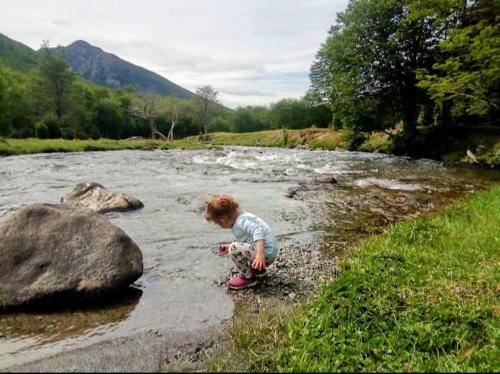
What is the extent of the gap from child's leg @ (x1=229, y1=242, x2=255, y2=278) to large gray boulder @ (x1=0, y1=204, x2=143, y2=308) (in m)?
1.64

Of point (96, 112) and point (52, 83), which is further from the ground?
point (52, 83)

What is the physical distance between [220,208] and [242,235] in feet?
2.02

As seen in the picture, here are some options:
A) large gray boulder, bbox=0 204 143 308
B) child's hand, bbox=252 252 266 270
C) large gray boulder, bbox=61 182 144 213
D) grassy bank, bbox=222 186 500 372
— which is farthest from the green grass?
large gray boulder, bbox=0 204 143 308

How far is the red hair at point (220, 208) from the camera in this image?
6.34 m

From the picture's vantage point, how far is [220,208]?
6.37 meters

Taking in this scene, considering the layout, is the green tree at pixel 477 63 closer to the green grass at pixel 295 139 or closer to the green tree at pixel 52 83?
the green grass at pixel 295 139

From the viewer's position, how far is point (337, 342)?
403 cm

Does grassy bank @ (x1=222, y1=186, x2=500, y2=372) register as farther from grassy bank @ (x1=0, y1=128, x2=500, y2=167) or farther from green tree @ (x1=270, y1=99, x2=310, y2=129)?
green tree @ (x1=270, y1=99, x2=310, y2=129)

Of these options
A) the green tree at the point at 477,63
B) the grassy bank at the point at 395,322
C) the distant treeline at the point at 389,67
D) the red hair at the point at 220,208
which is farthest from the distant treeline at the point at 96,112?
the grassy bank at the point at 395,322

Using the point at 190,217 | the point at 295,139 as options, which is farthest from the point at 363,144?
the point at 190,217

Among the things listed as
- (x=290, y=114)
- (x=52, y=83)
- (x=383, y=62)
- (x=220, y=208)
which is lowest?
(x=220, y=208)

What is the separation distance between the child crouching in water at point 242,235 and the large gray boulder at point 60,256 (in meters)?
1.61

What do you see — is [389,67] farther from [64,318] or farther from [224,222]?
[64,318]

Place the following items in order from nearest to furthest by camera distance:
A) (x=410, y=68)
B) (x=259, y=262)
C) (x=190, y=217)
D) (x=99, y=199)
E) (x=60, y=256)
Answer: (x=259, y=262) → (x=60, y=256) → (x=190, y=217) → (x=99, y=199) → (x=410, y=68)
